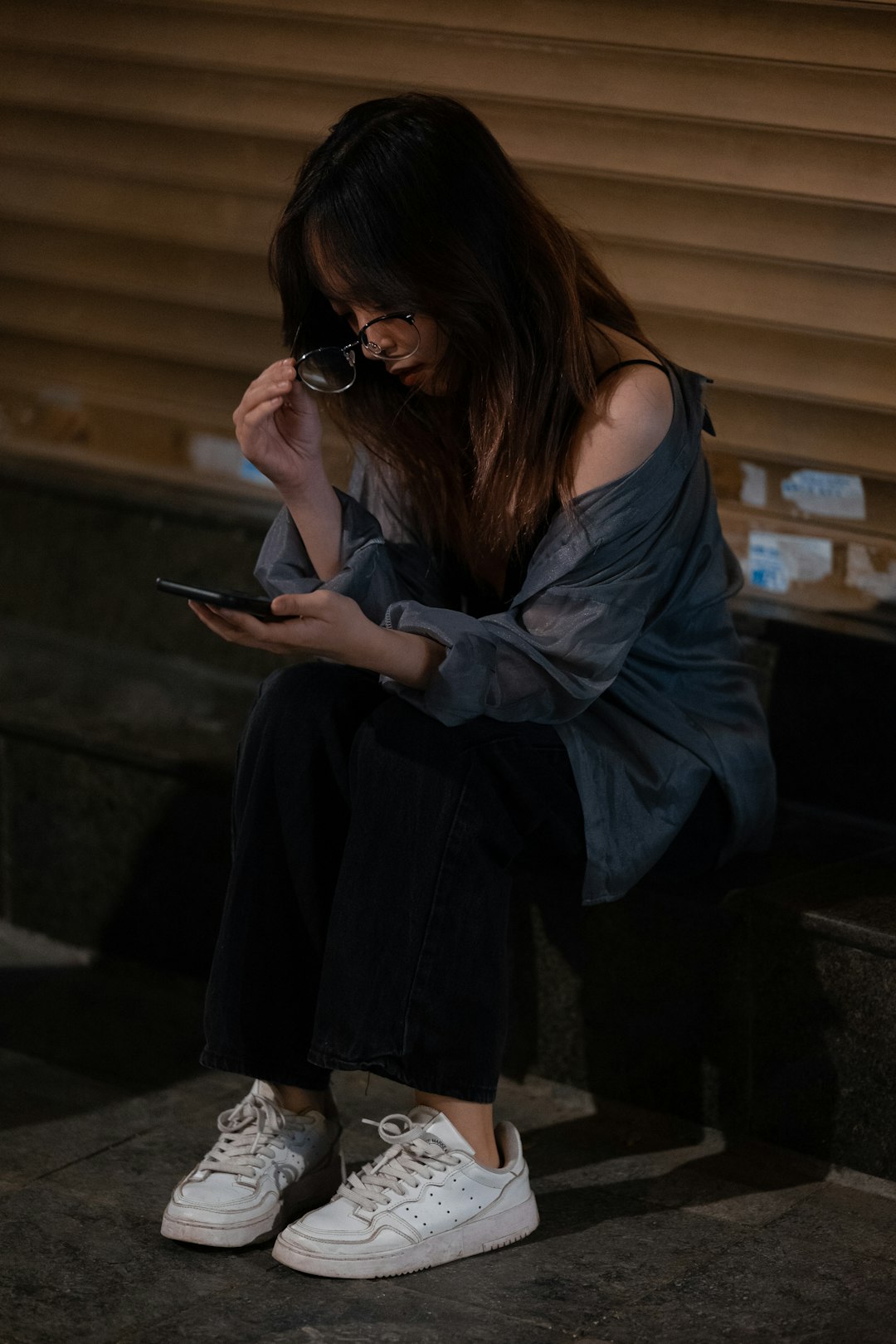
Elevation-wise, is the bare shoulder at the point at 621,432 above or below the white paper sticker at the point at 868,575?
above

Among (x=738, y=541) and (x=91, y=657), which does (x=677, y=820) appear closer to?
(x=738, y=541)

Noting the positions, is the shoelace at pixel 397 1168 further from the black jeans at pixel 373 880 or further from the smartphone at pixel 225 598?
the smartphone at pixel 225 598

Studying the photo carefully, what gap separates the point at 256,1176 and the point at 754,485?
1549mm

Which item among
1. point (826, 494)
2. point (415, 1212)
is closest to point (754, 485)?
point (826, 494)

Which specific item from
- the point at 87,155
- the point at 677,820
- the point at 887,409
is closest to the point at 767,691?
the point at 887,409

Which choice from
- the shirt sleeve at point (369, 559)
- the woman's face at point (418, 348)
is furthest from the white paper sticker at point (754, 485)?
the woman's face at point (418, 348)

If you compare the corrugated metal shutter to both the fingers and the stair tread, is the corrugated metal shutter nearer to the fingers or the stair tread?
the stair tread

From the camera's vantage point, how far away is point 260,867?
2227mm

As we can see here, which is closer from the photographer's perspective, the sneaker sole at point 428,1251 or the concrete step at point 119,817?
the sneaker sole at point 428,1251

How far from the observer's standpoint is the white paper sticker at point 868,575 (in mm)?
2932

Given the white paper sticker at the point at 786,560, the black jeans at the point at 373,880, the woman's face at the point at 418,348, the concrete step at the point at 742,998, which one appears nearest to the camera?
the black jeans at the point at 373,880

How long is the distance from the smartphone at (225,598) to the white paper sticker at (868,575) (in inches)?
50.1

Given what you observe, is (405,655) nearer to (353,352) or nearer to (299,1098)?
(353,352)

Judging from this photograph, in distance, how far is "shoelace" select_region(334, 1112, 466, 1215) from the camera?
6.90 feet
